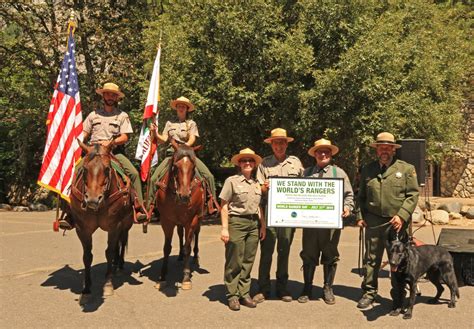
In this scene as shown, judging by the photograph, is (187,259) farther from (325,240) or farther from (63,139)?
(63,139)

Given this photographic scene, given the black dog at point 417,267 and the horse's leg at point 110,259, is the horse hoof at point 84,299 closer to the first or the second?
the horse's leg at point 110,259

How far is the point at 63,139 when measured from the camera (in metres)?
8.21

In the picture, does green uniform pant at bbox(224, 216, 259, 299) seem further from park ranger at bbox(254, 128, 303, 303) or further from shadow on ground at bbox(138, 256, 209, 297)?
shadow on ground at bbox(138, 256, 209, 297)

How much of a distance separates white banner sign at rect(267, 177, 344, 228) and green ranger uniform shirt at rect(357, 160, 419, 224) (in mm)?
442

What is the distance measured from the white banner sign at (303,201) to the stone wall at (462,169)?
18523 mm

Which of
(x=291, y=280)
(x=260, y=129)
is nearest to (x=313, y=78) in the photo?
(x=260, y=129)

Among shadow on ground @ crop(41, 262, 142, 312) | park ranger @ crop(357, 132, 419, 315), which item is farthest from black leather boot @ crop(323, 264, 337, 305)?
shadow on ground @ crop(41, 262, 142, 312)

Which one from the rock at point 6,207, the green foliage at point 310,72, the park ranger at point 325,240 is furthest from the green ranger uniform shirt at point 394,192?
the rock at point 6,207

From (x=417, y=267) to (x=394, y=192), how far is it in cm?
102

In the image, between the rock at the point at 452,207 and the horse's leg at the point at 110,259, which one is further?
the rock at the point at 452,207

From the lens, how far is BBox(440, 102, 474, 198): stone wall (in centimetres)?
2277

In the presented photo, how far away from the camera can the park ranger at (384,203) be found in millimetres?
6398

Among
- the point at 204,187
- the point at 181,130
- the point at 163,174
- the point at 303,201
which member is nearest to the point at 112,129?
the point at 163,174

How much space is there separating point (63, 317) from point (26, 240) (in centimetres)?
723
